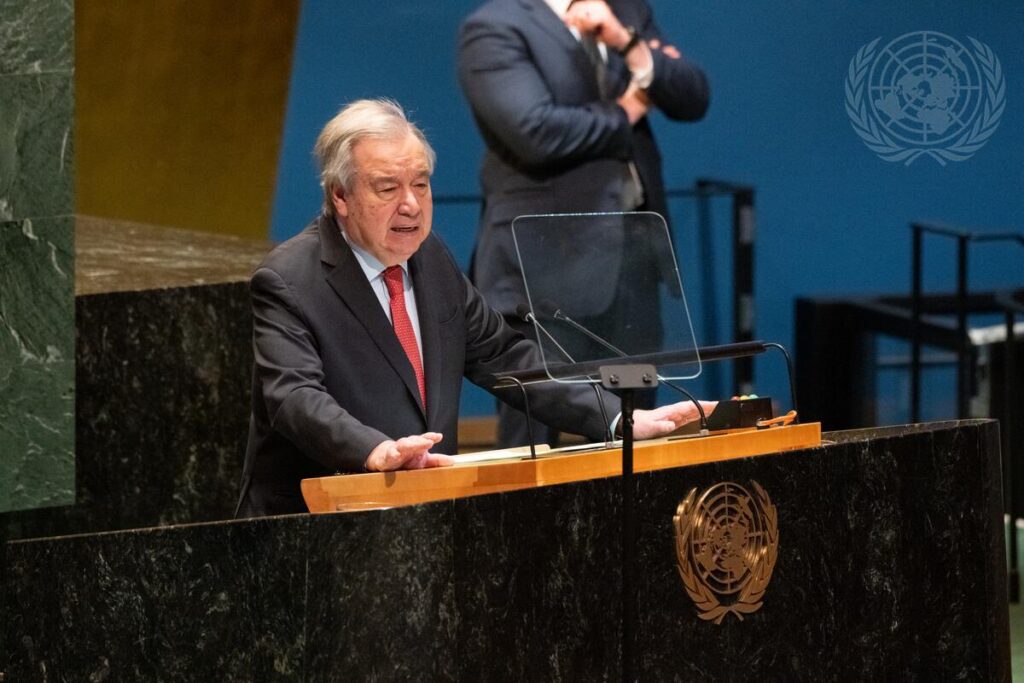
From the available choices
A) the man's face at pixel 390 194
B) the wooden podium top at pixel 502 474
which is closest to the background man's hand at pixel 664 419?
the wooden podium top at pixel 502 474

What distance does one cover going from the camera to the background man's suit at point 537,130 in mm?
5285

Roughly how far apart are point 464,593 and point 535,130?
2.63 metres

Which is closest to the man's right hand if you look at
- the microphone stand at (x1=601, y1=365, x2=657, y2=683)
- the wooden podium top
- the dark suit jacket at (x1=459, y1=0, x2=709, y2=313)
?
the wooden podium top

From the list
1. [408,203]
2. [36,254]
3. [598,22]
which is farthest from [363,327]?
[598,22]

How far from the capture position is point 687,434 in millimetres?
3344

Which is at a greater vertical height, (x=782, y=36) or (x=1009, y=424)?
(x=782, y=36)

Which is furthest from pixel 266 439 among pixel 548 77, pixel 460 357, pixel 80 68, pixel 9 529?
pixel 80 68

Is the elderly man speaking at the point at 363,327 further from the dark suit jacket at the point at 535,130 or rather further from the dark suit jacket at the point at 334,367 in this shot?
the dark suit jacket at the point at 535,130

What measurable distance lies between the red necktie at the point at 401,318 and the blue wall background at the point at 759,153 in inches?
108

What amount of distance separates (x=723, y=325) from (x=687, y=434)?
3.16 metres

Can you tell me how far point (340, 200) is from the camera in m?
3.51

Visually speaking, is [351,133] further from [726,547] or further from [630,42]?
[630,42]

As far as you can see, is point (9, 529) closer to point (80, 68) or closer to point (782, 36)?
point (80, 68)

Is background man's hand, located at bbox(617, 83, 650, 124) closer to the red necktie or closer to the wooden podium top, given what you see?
the red necktie
